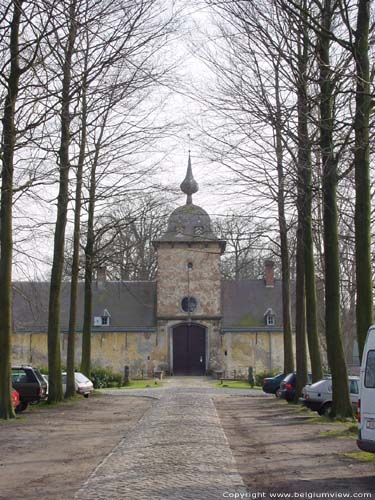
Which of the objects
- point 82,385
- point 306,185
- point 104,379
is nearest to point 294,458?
point 306,185

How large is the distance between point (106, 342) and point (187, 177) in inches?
579

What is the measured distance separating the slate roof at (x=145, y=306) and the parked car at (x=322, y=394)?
3817 cm

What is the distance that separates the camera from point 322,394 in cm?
2075

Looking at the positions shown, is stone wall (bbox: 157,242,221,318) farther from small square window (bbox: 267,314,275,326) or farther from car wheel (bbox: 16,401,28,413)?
car wheel (bbox: 16,401,28,413)

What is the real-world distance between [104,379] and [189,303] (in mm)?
15318

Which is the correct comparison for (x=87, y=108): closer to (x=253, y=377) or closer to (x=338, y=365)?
(x=338, y=365)

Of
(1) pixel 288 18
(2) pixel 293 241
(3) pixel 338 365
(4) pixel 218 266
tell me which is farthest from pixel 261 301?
(1) pixel 288 18

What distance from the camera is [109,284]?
6475cm

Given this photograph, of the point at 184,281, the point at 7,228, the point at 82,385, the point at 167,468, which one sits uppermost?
the point at 184,281

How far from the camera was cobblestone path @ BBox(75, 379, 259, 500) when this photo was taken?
8633mm

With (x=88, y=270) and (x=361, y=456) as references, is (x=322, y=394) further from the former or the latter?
(x=88, y=270)

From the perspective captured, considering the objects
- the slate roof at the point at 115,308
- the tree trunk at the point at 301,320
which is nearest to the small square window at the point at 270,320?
the slate roof at the point at 115,308

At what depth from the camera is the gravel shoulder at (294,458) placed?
9414mm

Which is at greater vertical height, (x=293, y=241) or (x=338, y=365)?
(x=293, y=241)
